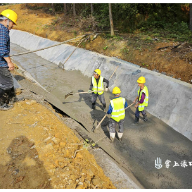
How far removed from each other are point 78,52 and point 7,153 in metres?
9.55

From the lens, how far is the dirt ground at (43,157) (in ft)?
11.1

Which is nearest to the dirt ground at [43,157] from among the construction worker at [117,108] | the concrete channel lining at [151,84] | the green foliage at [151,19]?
the construction worker at [117,108]

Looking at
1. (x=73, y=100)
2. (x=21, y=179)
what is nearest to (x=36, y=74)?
(x=73, y=100)

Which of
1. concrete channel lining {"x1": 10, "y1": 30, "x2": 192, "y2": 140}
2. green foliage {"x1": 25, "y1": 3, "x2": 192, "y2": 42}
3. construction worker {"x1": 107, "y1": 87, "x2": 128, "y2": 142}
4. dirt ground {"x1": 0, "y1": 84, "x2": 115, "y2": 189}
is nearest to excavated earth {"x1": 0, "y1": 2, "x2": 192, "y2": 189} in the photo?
dirt ground {"x1": 0, "y1": 84, "x2": 115, "y2": 189}

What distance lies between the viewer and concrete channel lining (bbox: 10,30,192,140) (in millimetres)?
6036

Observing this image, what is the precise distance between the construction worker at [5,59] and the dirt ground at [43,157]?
1.66 feet

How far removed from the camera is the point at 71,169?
12.1 feet

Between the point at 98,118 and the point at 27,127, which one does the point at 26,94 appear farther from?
the point at 98,118

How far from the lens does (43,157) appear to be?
152 inches

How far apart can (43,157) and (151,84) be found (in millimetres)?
5421

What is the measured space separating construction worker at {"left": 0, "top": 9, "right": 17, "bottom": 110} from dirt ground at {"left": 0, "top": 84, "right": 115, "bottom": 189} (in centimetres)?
51

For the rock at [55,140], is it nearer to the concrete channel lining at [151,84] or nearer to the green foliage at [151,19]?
the concrete channel lining at [151,84]

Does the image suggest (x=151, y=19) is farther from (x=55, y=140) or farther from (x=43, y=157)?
(x=43, y=157)

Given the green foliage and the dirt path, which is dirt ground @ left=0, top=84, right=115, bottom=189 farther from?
the green foliage
